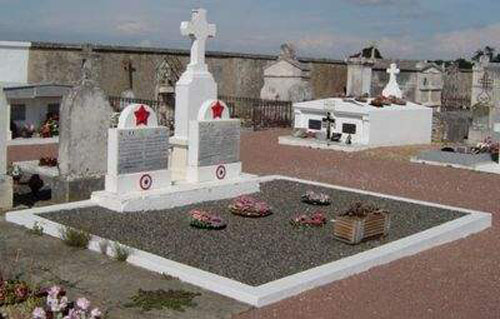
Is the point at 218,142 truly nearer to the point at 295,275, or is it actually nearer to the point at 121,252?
the point at 121,252

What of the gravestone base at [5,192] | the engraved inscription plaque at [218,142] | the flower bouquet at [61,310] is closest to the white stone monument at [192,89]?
the engraved inscription plaque at [218,142]

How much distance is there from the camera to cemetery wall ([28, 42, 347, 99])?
21875 mm

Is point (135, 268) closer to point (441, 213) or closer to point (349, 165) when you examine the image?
point (441, 213)

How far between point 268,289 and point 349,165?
9115mm

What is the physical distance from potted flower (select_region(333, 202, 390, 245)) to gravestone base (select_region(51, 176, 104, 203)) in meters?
4.20

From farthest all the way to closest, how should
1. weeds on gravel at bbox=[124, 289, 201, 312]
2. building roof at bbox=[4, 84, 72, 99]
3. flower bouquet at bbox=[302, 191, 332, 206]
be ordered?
building roof at bbox=[4, 84, 72, 99] < flower bouquet at bbox=[302, 191, 332, 206] < weeds on gravel at bbox=[124, 289, 201, 312]

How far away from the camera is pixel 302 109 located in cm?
1922

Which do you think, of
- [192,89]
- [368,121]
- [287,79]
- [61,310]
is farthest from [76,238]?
[287,79]

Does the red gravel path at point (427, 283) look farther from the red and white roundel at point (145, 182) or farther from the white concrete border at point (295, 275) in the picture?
the red and white roundel at point (145, 182)

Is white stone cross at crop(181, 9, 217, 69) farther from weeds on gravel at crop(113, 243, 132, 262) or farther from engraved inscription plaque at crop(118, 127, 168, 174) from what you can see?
weeds on gravel at crop(113, 243, 132, 262)

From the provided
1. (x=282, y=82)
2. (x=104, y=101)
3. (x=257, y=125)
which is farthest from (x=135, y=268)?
(x=282, y=82)

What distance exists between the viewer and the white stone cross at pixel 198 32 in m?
11.6

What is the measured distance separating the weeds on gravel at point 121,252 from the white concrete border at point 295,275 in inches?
2.4

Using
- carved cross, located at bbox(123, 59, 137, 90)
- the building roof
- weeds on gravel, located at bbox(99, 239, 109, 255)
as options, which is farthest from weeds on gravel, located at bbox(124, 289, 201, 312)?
carved cross, located at bbox(123, 59, 137, 90)
